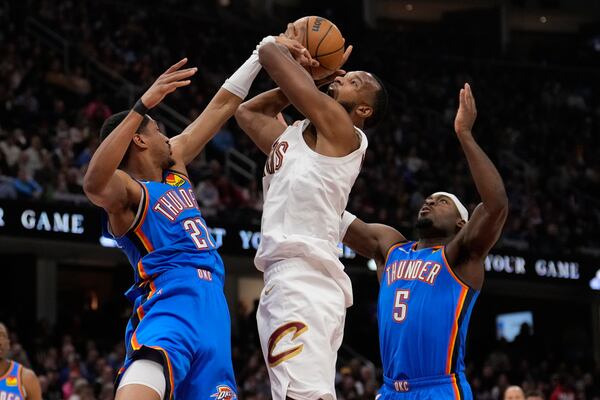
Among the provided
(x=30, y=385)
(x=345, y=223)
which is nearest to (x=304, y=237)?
(x=345, y=223)

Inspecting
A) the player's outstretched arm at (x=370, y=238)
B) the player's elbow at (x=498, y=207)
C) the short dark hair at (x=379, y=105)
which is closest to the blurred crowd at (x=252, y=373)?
the player's outstretched arm at (x=370, y=238)

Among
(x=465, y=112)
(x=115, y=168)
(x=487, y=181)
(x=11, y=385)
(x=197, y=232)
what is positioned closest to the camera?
(x=115, y=168)

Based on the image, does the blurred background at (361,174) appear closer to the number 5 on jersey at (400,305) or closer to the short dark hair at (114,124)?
the number 5 on jersey at (400,305)

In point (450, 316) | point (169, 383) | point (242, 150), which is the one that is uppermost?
point (242, 150)

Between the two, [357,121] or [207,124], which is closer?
[357,121]

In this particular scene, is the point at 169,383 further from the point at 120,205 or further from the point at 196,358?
the point at 120,205

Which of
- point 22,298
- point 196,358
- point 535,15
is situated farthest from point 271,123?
point 535,15

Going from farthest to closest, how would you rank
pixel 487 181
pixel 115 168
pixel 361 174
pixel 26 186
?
pixel 361 174
pixel 26 186
pixel 487 181
pixel 115 168

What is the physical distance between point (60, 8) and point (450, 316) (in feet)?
53.2

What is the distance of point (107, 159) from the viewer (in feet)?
17.6

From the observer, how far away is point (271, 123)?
19.9 ft

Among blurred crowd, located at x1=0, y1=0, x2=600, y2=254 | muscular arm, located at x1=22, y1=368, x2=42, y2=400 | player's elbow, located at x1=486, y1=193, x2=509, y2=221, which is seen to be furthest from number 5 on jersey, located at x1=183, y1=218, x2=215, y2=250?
blurred crowd, located at x1=0, y1=0, x2=600, y2=254

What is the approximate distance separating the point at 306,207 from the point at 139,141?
0.96 meters

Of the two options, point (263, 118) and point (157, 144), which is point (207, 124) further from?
point (157, 144)
